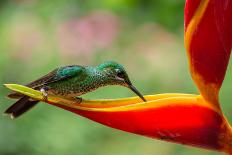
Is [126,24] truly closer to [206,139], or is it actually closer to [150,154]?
[150,154]

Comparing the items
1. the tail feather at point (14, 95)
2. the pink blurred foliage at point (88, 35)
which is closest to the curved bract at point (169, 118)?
the tail feather at point (14, 95)

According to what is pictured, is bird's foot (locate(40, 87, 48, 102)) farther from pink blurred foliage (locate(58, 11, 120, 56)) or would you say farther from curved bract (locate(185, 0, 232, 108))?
pink blurred foliage (locate(58, 11, 120, 56))

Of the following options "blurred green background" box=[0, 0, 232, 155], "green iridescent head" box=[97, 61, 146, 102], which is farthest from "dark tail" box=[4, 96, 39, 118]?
"blurred green background" box=[0, 0, 232, 155]

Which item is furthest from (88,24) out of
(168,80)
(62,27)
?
(168,80)

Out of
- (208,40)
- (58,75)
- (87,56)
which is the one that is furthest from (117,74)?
(87,56)

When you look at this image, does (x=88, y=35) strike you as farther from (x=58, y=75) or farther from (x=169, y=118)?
(x=169, y=118)

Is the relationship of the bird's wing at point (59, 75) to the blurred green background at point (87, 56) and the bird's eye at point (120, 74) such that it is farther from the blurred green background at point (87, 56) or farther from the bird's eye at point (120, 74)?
the blurred green background at point (87, 56)
